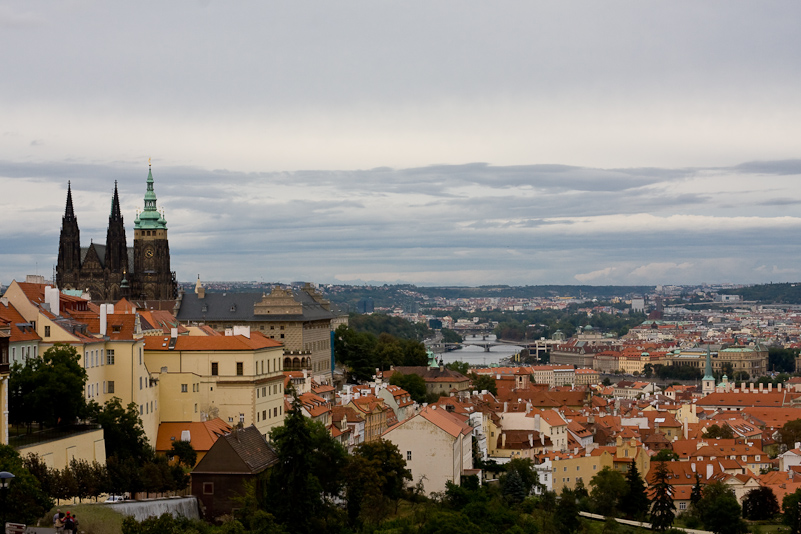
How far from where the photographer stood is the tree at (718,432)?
120 m

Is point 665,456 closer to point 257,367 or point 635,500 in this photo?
point 635,500

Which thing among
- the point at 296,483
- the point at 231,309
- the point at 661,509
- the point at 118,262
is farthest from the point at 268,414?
the point at 118,262

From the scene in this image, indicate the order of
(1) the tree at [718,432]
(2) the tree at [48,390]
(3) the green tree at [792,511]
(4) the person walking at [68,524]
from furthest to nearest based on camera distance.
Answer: (1) the tree at [718,432], (3) the green tree at [792,511], (2) the tree at [48,390], (4) the person walking at [68,524]

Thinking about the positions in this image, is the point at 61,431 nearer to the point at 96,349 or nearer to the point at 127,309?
the point at 96,349

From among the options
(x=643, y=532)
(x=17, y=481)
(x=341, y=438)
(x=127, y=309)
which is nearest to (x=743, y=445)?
(x=643, y=532)

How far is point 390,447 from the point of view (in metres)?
65.4

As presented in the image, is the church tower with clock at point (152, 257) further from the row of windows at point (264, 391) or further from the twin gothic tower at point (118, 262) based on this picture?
the row of windows at point (264, 391)

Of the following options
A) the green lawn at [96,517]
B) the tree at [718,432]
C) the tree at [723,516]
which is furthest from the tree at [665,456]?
the green lawn at [96,517]

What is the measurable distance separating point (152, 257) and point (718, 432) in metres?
73.0

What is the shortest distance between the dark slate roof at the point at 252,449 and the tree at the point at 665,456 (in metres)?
51.4

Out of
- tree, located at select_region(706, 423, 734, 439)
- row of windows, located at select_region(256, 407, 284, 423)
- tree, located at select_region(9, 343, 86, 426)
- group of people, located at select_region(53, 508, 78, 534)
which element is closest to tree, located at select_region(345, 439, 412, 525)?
row of windows, located at select_region(256, 407, 284, 423)

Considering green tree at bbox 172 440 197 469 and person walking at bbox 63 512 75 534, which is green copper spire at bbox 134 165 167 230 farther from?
person walking at bbox 63 512 75 534

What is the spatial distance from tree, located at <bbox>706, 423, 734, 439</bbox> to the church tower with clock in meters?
66.4

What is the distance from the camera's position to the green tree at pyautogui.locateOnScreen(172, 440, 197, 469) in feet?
176
